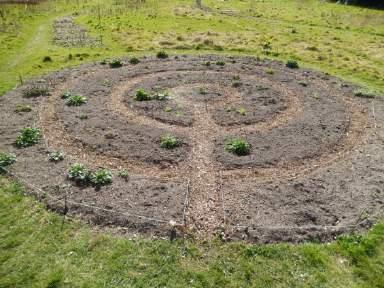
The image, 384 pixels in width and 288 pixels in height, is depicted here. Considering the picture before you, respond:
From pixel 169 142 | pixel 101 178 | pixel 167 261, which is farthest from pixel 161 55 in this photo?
pixel 167 261

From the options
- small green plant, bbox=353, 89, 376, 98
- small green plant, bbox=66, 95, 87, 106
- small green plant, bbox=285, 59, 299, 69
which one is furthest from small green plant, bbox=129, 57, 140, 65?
small green plant, bbox=353, 89, 376, 98

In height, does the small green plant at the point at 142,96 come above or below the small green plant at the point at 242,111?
above

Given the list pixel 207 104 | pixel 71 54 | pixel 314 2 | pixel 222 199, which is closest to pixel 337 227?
pixel 222 199

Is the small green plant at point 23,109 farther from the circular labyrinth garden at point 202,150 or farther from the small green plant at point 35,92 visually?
the small green plant at point 35,92

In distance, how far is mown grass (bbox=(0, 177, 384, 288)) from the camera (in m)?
12.9

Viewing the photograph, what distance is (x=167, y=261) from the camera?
13.6m

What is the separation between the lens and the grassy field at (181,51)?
13.1m

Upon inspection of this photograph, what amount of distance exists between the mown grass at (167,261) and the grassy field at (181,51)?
3cm

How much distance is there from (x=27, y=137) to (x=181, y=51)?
19302 mm

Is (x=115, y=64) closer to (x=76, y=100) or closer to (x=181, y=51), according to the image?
(x=181, y=51)

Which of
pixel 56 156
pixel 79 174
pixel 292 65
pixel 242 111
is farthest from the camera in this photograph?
pixel 292 65

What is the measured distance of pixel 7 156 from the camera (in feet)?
60.8

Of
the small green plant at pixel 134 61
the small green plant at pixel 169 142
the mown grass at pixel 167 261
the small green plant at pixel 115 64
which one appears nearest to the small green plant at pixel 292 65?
the small green plant at pixel 134 61

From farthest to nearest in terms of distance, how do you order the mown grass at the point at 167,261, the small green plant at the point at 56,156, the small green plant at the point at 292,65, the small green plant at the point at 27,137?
1. the small green plant at the point at 292,65
2. the small green plant at the point at 27,137
3. the small green plant at the point at 56,156
4. the mown grass at the point at 167,261
